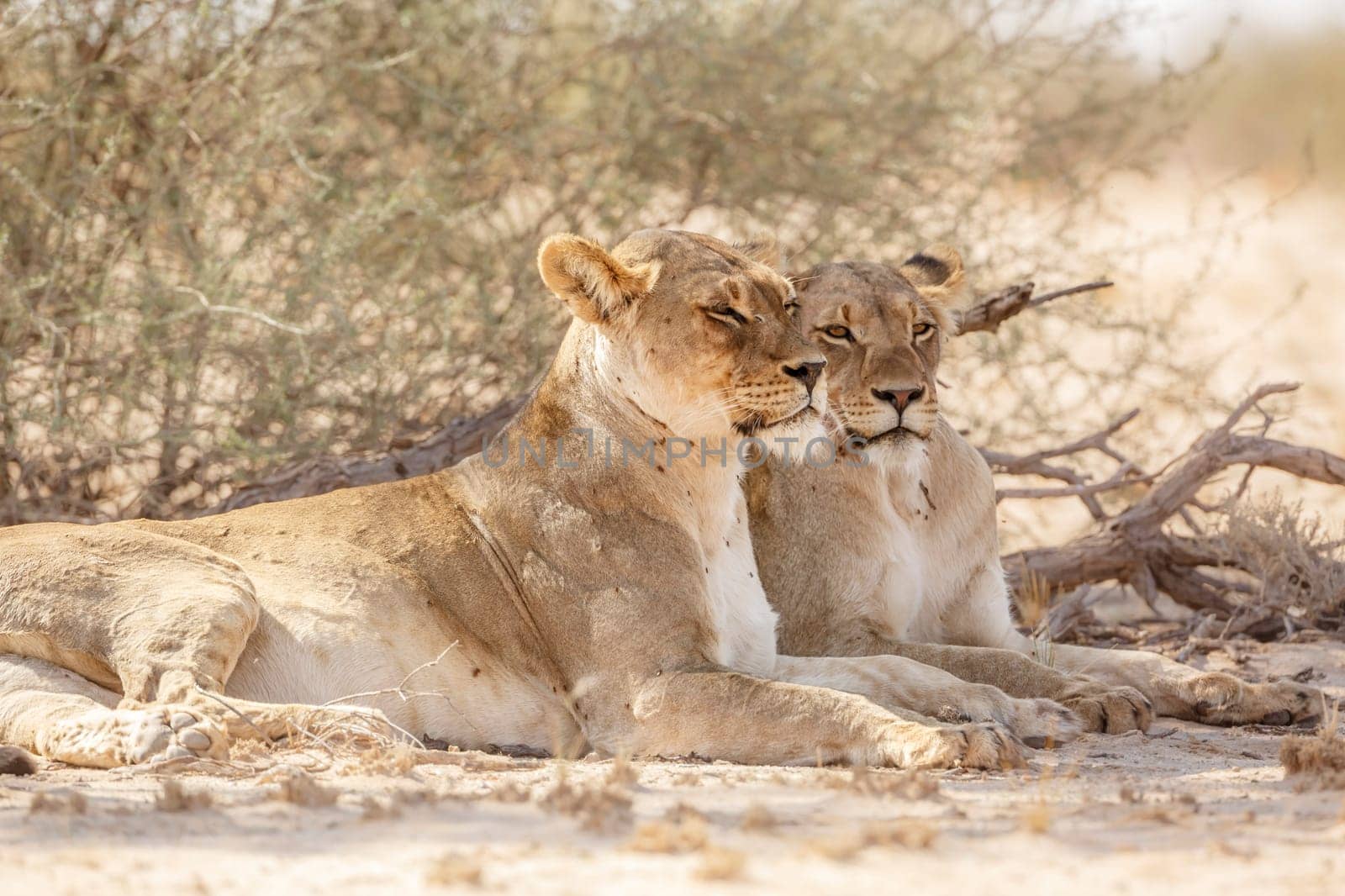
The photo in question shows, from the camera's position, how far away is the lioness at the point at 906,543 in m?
4.90

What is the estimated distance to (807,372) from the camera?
4.41 m

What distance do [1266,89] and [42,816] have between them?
27417mm

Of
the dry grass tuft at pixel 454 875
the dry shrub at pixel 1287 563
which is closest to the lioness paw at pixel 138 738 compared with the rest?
the dry grass tuft at pixel 454 875

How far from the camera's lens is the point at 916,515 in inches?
207

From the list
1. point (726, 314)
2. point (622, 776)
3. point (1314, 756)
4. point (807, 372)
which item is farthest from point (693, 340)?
point (1314, 756)

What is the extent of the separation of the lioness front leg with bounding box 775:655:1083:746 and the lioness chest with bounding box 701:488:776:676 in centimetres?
12

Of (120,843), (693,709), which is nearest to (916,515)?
(693,709)

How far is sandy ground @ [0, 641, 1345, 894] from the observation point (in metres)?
2.75

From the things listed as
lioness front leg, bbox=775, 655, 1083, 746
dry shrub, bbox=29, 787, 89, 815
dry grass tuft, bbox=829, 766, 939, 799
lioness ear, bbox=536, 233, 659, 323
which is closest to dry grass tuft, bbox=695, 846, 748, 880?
dry grass tuft, bbox=829, 766, 939, 799

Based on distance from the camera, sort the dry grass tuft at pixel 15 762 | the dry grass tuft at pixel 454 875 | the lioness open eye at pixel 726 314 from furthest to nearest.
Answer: the lioness open eye at pixel 726 314
the dry grass tuft at pixel 15 762
the dry grass tuft at pixel 454 875

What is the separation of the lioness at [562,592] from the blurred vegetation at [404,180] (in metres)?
1.98

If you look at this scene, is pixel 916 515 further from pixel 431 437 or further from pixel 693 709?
pixel 431 437

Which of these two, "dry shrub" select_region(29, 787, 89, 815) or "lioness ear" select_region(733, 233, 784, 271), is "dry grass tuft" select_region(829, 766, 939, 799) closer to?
"dry shrub" select_region(29, 787, 89, 815)

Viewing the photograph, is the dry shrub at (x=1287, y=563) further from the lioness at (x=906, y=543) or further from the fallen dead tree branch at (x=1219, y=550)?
A: the lioness at (x=906, y=543)
